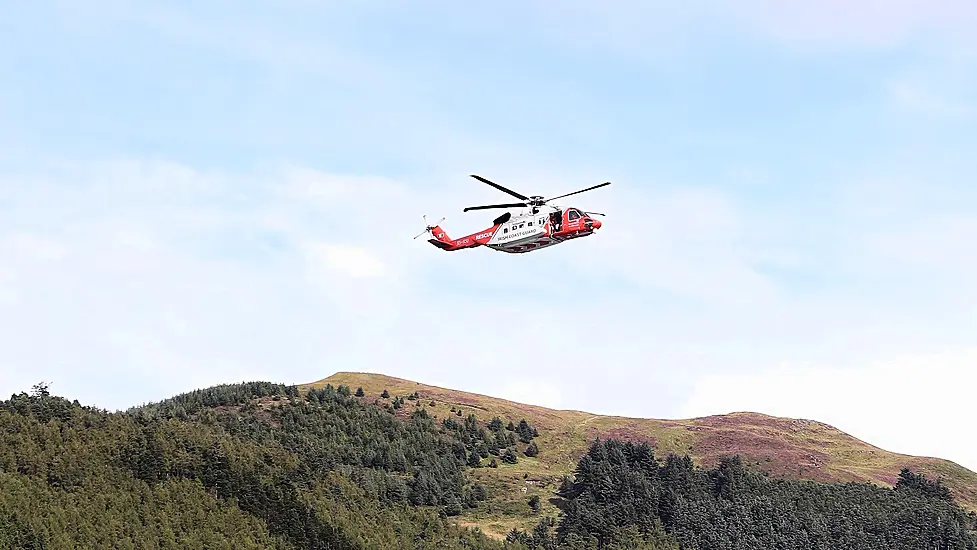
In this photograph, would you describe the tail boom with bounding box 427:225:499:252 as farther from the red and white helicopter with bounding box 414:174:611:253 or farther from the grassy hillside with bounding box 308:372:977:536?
the grassy hillside with bounding box 308:372:977:536

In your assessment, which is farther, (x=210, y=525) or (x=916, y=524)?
(x=916, y=524)

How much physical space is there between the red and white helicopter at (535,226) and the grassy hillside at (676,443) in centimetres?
6163

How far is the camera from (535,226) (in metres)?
72.2

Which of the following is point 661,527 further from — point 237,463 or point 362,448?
point 237,463

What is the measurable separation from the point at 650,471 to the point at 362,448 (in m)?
37.5

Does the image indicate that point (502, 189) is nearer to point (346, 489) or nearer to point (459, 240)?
point (459, 240)

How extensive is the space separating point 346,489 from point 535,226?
49699mm

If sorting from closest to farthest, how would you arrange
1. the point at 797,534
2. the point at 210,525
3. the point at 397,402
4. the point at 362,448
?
the point at 210,525 → the point at 797,534 → the point at 362,448 → the point at 397,402

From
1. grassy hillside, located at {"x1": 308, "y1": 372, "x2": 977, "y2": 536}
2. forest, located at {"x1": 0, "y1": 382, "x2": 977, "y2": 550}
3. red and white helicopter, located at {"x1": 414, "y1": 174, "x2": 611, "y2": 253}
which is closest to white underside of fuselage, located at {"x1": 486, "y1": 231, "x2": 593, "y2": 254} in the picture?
red and white helicopter, located at {"x1": 414, "y1": 174, "x2": 611, "y2": 253}

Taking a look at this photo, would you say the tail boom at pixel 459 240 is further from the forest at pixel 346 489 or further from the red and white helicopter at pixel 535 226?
the forest at pixel 346 489

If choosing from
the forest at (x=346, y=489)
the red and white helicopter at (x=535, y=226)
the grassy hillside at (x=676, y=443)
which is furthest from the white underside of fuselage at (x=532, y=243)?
the grassy hillside at (x=676, y=443)

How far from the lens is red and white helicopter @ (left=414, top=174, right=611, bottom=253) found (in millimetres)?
71312

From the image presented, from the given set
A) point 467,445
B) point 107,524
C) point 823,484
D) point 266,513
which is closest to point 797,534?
point 823,484

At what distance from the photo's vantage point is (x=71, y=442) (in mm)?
99562
